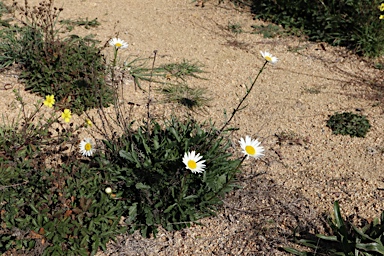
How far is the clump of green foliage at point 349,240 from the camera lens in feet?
10.7

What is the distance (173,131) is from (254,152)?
761 mm

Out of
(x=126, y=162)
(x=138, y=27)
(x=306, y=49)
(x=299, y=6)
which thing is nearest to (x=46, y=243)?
(x=126, y=162)

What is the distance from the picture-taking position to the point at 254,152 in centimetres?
304

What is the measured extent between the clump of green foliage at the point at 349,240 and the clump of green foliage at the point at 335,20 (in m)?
3.24

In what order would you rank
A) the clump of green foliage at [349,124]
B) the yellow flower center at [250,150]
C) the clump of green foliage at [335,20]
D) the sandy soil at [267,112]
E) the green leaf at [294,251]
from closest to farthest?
the yellow flower center at [250,150]
the green leaf at [294,251]
the sandy soil at [267,112]
the clump of green foliage at [349,124]
the clump of green foliage at [335,20]

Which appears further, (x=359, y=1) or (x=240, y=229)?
(x=359, y=1)

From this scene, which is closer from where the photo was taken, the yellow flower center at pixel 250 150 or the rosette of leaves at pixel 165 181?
the yellow flower center at pixel 250 150

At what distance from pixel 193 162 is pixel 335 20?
401cm

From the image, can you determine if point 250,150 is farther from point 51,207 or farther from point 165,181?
point 51,207

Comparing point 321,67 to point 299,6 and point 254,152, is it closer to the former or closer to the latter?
Answer: point 299,6

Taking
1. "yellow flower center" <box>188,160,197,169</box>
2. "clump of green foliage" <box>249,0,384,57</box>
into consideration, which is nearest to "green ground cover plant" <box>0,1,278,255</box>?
"yellow flower center" <box>188,160,197,169</box>

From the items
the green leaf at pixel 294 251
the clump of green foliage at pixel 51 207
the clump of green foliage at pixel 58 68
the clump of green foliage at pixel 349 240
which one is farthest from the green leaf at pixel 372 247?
the clump of green foliage at pixel 58 68

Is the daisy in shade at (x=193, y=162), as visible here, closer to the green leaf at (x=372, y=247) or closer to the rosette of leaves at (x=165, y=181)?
the rosette of leaves at (x=165, y=181)

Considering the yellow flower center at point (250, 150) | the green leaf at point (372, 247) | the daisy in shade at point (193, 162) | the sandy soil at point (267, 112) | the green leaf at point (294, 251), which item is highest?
the yellow flower center at point (250, 150)
